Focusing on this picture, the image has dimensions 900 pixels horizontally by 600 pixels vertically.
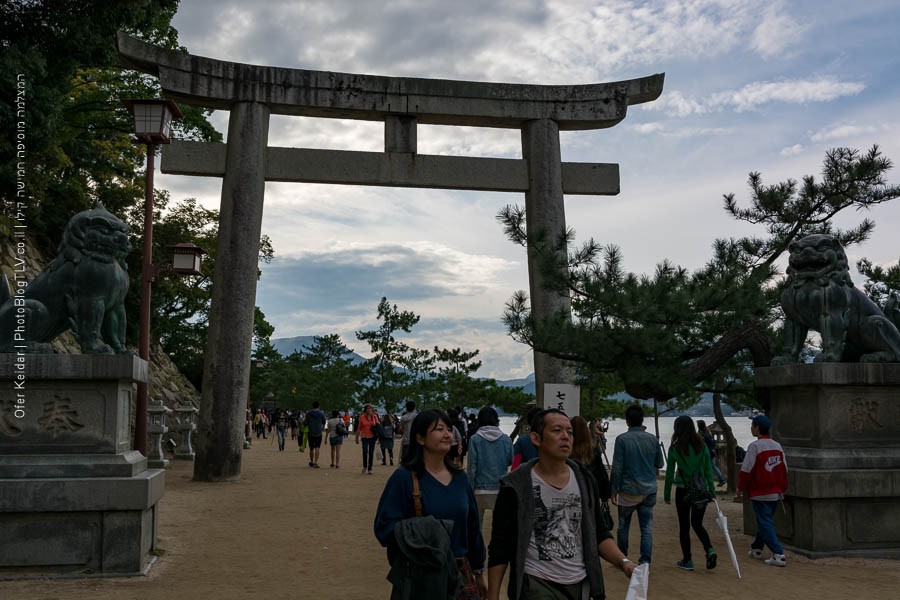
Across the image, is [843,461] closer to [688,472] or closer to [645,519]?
[688,472]

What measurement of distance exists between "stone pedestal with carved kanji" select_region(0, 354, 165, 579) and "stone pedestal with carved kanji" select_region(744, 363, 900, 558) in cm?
642

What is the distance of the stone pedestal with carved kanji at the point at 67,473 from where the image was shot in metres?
6.47

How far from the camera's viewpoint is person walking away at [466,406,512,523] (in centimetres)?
718

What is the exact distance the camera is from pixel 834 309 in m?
8.33

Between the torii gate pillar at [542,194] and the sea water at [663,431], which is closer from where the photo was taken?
the torii gate pillar at [542,194]

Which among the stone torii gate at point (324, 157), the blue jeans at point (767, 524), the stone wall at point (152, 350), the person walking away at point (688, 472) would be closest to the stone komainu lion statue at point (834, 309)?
the blue jeans at point (767, 524)

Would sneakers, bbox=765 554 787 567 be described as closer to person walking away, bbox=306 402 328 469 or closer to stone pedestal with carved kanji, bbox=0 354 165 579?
stone pedestal with carved kanji, bbox=0 354 165 579

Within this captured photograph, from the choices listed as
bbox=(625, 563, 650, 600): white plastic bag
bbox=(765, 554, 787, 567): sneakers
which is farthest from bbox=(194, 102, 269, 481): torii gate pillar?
bbox=(625, 563, 650, 600): white plastic bag

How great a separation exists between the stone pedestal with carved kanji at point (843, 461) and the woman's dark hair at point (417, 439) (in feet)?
Result: 18.6

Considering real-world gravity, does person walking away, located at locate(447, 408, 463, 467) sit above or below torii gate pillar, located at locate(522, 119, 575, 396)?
below

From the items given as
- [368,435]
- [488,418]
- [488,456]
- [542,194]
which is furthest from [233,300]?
[488,456]

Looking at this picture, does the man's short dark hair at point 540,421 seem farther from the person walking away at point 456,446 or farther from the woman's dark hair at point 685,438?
the woman's dark hair at point 685,438

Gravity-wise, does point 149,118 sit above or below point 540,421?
above

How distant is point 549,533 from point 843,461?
231 inches
